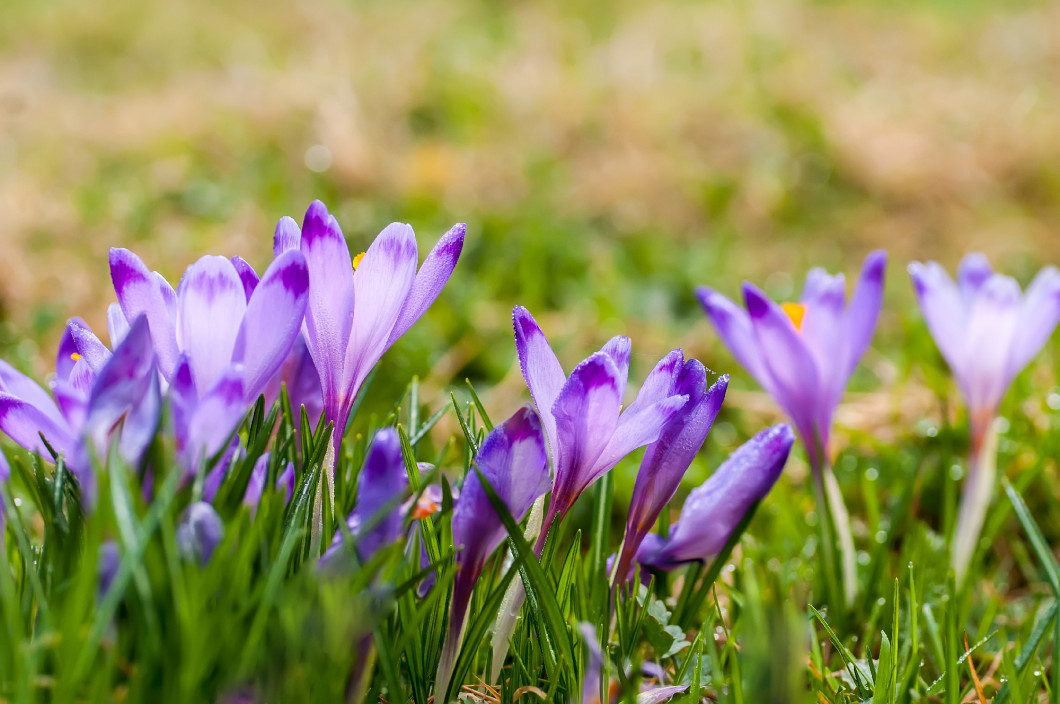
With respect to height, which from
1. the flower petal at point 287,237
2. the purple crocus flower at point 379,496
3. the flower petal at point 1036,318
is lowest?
the purple crocus flower at point 379,496

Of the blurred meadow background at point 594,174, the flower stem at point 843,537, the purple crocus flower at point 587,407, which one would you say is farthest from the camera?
the blurred meadow background at point 594,174

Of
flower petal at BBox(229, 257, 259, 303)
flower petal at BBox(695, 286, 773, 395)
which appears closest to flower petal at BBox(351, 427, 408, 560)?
flower petal at BBox(229, 257, 259, 303)

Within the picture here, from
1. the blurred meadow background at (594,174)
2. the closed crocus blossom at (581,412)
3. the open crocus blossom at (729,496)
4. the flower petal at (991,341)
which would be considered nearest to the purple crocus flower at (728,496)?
the open crocus blossom at (729,496)

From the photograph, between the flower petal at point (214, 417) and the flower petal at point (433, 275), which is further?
the flower petal at point (433, 275)

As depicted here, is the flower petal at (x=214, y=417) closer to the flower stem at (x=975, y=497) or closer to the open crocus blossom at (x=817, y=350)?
the open crocus blossom at (x=817, y=350)

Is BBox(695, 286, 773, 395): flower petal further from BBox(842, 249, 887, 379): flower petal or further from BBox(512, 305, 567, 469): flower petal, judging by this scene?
BBox(512, 305, 567, 469): flower petal

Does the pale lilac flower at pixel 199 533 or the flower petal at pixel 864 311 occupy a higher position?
the flower petal at pixel 864 311
